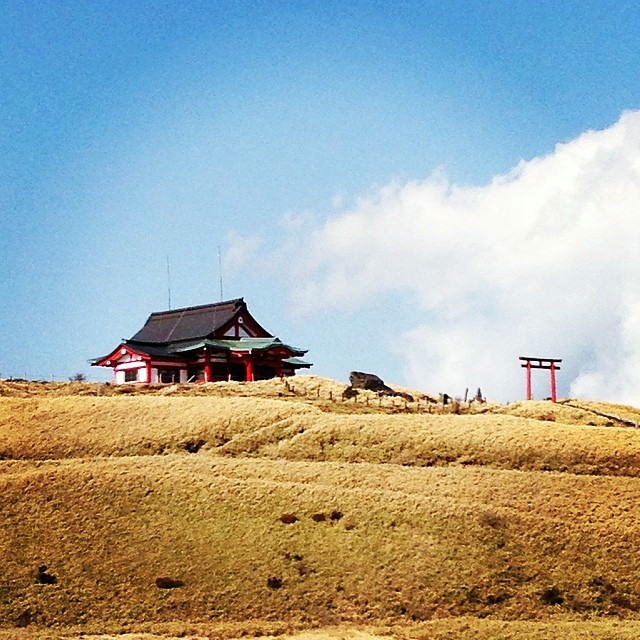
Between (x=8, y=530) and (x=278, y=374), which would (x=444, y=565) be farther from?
(x=278, y=374)

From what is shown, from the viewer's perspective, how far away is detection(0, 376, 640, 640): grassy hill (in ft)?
104

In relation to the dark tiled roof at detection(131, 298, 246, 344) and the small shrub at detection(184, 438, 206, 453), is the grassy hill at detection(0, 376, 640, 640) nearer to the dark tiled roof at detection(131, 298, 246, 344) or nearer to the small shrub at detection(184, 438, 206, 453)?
the small shrub at detection(184, 438, 206, 453)

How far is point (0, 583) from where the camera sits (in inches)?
1277

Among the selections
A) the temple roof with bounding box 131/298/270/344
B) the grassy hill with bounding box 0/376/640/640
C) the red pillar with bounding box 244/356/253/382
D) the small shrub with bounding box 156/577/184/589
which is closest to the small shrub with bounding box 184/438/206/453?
the grassy hill with bounding box 0/376/640/640

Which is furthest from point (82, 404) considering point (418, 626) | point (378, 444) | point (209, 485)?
point (418, 626)

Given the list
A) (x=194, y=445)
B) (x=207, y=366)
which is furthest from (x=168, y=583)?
(x=207, y=366)

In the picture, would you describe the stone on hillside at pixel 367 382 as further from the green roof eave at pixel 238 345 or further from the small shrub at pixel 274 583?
the small shrub at pixel 274 583

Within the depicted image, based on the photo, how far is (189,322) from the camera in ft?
232

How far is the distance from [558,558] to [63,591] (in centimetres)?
1648

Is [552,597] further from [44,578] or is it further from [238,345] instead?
[238,345]

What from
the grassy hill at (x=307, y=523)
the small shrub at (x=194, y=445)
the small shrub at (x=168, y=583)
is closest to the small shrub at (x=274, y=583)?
the grassy hill at (x=307, y=523)

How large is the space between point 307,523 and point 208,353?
1191 inches

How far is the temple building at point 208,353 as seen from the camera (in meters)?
65.2

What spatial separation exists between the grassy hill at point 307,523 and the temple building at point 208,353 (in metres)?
18.5
